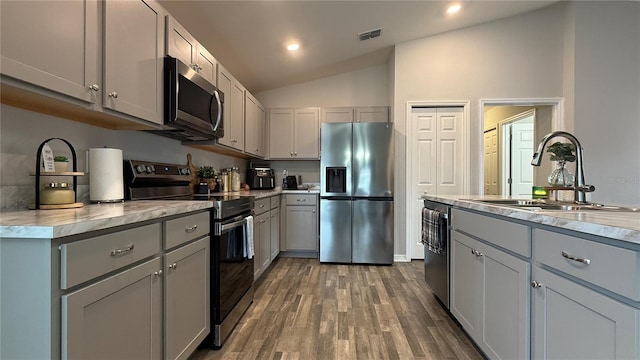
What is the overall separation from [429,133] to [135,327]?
12.6 feet

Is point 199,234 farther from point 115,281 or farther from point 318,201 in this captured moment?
point 318,201

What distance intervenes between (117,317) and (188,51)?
5.95 ft

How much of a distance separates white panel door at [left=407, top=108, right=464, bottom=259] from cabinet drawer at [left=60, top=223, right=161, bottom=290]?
338 cm

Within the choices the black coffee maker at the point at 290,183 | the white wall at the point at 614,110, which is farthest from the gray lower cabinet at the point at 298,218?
the white wall at the point at 614,110

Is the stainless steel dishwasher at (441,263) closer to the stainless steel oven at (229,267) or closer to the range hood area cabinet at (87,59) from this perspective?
the stainless steel oven at (229,267)

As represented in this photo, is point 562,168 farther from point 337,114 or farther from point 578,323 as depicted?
point 337,114

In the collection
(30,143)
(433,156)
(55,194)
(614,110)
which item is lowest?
(55,194)

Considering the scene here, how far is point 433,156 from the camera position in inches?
158

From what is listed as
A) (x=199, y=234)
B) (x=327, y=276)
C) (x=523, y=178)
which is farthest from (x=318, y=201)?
(x=523, y=178)

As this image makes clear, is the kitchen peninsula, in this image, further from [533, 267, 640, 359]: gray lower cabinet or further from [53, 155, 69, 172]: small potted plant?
[53, 155, 69, 172]: small potted plant

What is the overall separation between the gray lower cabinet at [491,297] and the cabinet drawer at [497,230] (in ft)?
0.16

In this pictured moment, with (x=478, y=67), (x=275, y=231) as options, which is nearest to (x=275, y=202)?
(x=275, y=231)

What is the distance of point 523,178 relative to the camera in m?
5.08

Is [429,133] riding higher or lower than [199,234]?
higher
